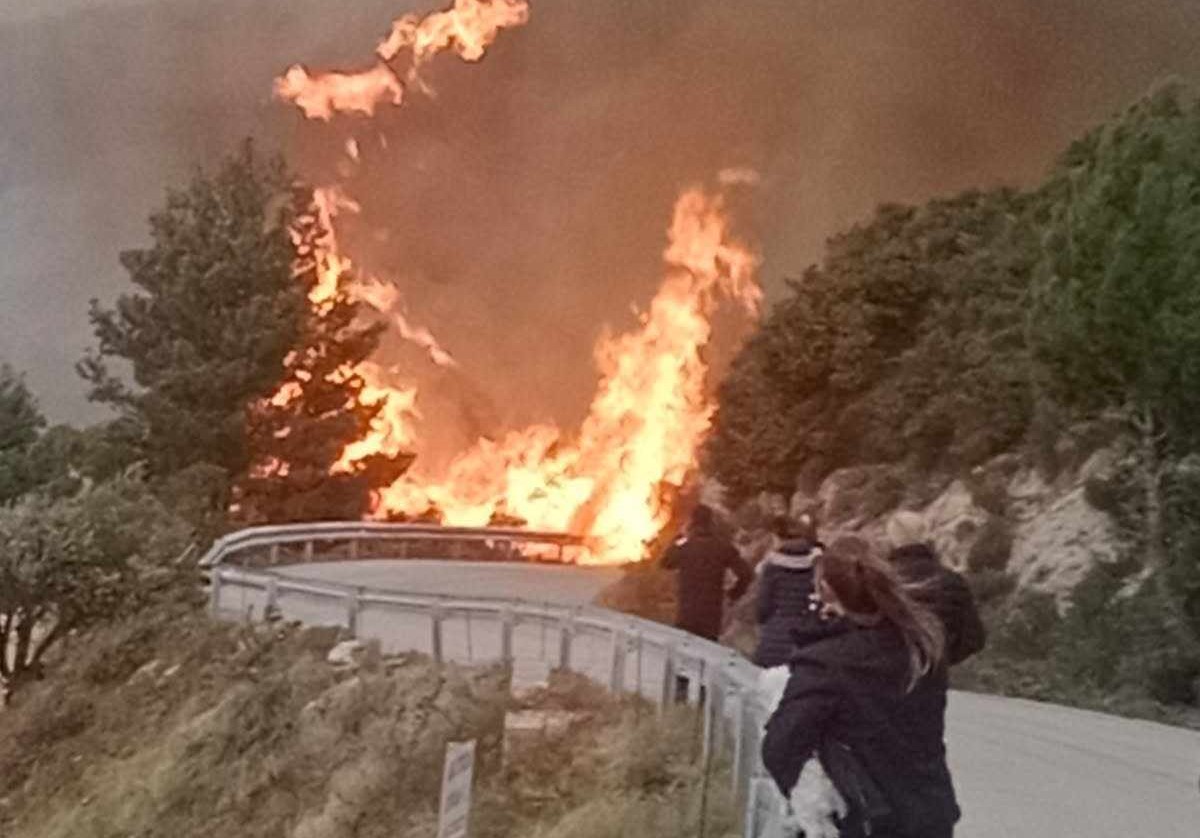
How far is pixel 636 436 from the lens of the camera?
405 centimetres

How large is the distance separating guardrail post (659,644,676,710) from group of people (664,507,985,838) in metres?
0.59

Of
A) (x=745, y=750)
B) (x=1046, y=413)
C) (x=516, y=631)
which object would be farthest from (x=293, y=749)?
(x=1046, y=413)

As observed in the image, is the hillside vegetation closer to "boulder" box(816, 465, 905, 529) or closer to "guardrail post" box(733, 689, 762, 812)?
"boulder" box(816, 465, 905, 529)

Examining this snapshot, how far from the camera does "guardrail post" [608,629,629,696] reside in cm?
395

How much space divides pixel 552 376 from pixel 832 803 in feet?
4.67

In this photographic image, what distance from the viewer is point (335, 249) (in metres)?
4.41

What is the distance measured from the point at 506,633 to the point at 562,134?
1170 mm

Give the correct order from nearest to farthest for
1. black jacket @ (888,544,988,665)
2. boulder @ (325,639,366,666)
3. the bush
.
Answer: black jacket @ (888,544,988,665) < the bush < boulder @ (325,639,366,666)

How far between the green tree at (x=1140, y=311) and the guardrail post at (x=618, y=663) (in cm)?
105

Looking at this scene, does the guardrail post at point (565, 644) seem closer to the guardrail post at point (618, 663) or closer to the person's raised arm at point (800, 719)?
the guardrail post at point (618, 663)

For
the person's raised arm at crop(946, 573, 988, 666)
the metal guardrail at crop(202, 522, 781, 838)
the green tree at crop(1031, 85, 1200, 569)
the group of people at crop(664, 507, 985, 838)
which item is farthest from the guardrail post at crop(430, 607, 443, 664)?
the green tree at crop(1031, 85, 1200, 569)

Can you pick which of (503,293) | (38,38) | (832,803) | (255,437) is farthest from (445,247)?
(832,803)

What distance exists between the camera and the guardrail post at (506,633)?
13.4ft

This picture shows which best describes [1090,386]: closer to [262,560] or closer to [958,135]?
[958,135]
